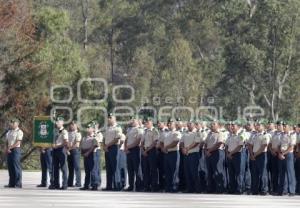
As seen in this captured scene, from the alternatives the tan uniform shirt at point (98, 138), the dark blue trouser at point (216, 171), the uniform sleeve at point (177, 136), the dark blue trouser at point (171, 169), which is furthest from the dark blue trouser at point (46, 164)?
the dark blue trouser at point (216, 171)

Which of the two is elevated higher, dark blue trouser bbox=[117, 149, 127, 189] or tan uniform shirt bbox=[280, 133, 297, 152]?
tan uniform shirt bbox=[280, 133, 297, 152]

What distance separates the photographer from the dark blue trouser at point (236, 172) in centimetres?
2603

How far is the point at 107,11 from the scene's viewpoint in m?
78.8

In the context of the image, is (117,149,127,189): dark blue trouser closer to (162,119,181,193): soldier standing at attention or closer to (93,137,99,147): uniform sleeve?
(93,137,99,147): uniform sleeve

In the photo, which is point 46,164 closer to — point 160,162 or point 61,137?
point 61,137

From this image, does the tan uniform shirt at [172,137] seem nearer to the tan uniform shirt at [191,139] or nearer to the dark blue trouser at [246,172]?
the tan uniform shirt at [191,139]

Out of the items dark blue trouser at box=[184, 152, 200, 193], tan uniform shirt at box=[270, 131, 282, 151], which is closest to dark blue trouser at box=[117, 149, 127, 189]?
dark blue trouser at box=[184, 152, 200, 193]

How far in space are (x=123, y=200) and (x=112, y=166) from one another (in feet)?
12.7

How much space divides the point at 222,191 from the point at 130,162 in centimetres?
233

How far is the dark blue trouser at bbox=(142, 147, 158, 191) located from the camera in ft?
88.2

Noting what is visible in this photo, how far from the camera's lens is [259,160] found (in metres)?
25.9

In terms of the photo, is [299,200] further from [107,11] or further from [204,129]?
[107,11]

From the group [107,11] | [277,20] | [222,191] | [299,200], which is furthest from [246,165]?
[107,11]

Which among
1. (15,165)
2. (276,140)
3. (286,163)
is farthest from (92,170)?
(286,163)
